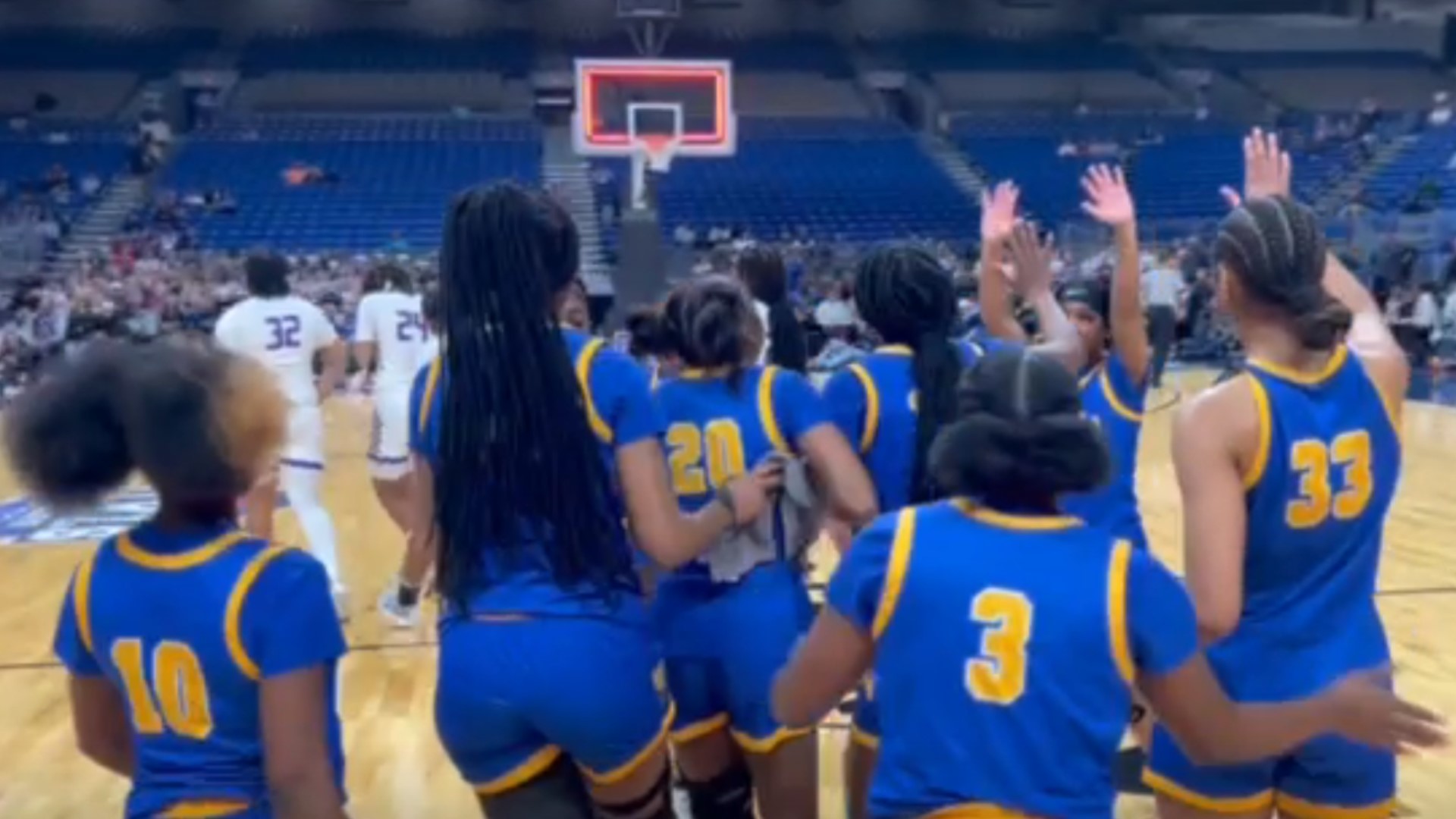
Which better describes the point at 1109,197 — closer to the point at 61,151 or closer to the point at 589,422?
the point at 589,422

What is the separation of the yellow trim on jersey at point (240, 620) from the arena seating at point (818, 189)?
20249mm

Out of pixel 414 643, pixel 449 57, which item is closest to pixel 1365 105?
pixel 449 57

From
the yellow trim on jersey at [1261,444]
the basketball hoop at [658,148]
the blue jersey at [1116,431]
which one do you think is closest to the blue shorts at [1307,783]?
the yellow trim on jersey at [1261,444]

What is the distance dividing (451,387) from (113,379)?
530 millimetres

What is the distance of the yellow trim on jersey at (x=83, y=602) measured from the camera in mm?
2076

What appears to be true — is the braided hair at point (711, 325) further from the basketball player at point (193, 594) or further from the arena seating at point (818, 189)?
the arena seating at point (818, 189)

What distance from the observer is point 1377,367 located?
250 centimetres

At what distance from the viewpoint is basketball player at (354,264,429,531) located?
6469 mm

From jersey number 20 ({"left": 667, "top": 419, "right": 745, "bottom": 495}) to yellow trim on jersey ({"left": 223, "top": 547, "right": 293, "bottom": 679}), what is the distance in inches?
45.3

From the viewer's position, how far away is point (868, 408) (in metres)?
3.23

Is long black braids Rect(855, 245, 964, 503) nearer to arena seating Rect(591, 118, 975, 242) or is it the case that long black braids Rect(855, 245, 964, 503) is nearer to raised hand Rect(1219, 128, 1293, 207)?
raised hand Rect(1219, 128, 1293, 207)

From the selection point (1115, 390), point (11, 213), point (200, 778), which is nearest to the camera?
point (200, 778)

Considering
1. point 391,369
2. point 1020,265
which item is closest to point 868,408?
point 1020,265

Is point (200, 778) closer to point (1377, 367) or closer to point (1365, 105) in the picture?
point (1377, 367)
